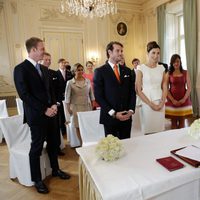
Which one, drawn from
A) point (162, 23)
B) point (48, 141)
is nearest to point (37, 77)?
point (48, 141)

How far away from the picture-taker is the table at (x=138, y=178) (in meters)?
0.94

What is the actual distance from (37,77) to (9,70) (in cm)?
407

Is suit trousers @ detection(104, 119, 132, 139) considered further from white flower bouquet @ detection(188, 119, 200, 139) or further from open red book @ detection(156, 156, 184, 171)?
open red book @ detection(156, 156, 184, 171)

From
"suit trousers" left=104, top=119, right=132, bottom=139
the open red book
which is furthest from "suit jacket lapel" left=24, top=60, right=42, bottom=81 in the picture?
the open red book

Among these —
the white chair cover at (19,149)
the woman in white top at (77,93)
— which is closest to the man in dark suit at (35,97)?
the white chair cover at (19,149)

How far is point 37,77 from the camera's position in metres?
1.94

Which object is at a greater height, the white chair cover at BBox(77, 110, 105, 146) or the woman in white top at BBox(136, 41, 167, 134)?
the woman in white top at BBox(136, 41, 167, 134)

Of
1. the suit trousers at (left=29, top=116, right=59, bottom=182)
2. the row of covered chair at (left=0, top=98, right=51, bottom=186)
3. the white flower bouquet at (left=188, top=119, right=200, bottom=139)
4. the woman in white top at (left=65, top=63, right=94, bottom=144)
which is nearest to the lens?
the white flower bouquet at (left=188, top=119, right=200, bottom=139)

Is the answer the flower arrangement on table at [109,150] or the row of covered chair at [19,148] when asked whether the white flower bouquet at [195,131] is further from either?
the row of covered chair at [19,148]

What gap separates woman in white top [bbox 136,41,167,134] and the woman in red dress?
2.66 ft

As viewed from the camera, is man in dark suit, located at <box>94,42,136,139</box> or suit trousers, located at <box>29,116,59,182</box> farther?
suit trousers, located at <box>29,116,59,182</box>

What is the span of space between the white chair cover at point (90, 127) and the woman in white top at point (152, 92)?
0.54 m

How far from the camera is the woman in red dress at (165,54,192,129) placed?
9.74ft

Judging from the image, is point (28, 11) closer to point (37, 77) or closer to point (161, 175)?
point (37, 77)
